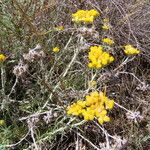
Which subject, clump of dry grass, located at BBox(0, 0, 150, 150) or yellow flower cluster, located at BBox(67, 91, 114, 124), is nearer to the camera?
yellow flower cluster, located at BBox(67, 91, 114, 124)

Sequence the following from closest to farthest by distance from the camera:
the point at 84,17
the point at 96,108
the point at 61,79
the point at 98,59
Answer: the point at 96,108, the point at 98,59, the point at 84,17, the point at 61,79

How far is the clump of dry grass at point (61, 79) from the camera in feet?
6.27

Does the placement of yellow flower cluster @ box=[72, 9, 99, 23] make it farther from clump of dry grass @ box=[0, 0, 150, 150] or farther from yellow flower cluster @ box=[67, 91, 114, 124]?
yellow flower cluster @ box=[67, 91, 114, 124]

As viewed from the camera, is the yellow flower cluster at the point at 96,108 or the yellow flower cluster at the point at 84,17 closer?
the yellow flower cluster at the point at 96,108

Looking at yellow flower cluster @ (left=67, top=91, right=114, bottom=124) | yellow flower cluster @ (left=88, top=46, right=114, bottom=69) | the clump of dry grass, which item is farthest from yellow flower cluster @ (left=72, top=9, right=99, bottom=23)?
yellow flower cluster @ (left=67, top=91, right=114, bottom=124)

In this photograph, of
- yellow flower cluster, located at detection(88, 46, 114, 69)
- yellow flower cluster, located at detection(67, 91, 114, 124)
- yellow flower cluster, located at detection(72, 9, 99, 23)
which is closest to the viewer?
yellow flower cluster, located at detection(67, 91, 114, 124)

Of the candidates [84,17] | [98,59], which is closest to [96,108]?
[98,59]

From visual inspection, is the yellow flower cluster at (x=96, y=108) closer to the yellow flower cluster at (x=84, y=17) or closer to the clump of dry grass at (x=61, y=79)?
the clump of dry grass at (x=61, y=79)

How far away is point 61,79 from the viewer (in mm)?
2031

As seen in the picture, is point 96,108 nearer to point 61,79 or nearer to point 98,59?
point 98,59

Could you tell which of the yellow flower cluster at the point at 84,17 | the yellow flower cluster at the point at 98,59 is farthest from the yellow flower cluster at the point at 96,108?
the yellow flower cluster at the point at 84,17

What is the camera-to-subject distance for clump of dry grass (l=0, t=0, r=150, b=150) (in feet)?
6.27

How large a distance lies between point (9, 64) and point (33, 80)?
6.1 inches

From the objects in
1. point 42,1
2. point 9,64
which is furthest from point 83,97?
point 42,1
